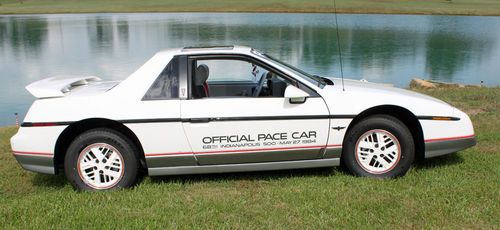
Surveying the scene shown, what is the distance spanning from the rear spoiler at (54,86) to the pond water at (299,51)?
31.8 feet

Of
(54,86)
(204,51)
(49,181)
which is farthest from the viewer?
(49,181)

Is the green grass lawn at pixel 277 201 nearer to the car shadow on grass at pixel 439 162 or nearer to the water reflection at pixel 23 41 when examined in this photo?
the car shadow on grass at pixel 439 162

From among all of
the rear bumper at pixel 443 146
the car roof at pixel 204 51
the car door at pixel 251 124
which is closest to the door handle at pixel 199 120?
the car door at pixel 251 124

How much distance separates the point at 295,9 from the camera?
245ft

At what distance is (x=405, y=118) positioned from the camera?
559cm

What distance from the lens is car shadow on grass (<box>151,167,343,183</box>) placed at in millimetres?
5652

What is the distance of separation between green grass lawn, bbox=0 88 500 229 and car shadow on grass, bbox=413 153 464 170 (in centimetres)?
1

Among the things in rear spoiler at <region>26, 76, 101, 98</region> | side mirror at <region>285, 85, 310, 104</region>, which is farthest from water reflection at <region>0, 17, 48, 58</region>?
side mirror at <region>285, 85, 310, 104</region>

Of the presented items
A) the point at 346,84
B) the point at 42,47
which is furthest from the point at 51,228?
the point at 42,47

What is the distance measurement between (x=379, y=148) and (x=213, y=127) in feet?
6.05

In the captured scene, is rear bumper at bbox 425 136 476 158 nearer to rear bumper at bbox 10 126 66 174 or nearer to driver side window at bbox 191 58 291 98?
driver side window at bbox 191 58 291 98

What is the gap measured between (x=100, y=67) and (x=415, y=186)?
69.4 feet

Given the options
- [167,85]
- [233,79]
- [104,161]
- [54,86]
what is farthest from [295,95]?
[54,86]

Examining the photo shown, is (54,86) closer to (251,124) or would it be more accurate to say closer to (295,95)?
(251,124)
